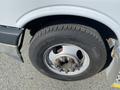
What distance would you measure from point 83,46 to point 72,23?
294 mm

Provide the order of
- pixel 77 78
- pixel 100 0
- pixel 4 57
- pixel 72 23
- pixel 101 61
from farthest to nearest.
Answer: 1. pixel 4 57
2. pixel 77 78
3. pixel 101 61
4. pixel 72 23
5. pixel 100 0

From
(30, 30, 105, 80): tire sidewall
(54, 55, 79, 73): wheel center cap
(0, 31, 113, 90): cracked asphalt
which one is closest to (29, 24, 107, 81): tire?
(30, 30, 105, 80): tire sidewall

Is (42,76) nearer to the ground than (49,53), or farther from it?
nearer to the ground

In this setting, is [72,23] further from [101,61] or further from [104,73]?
[104,73]

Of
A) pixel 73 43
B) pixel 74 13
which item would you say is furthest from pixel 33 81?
pixel 74 13

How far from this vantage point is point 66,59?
311cm

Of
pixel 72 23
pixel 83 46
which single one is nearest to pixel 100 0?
pixel 72 23

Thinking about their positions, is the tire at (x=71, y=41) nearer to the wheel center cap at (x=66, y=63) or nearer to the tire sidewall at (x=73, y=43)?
the tire sidewall at (x=73, y=43)

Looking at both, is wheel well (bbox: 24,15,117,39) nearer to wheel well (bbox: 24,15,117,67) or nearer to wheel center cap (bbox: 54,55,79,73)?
wheel well (bbox: 24,15,117,67)

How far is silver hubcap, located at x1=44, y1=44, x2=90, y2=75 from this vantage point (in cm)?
301

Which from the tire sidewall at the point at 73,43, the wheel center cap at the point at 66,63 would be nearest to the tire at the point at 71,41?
the tire sidewall at the point at 73,43

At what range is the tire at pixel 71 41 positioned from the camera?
278 centimetres

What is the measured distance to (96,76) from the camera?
348 centimetres

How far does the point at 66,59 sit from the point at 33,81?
60 centimetres
